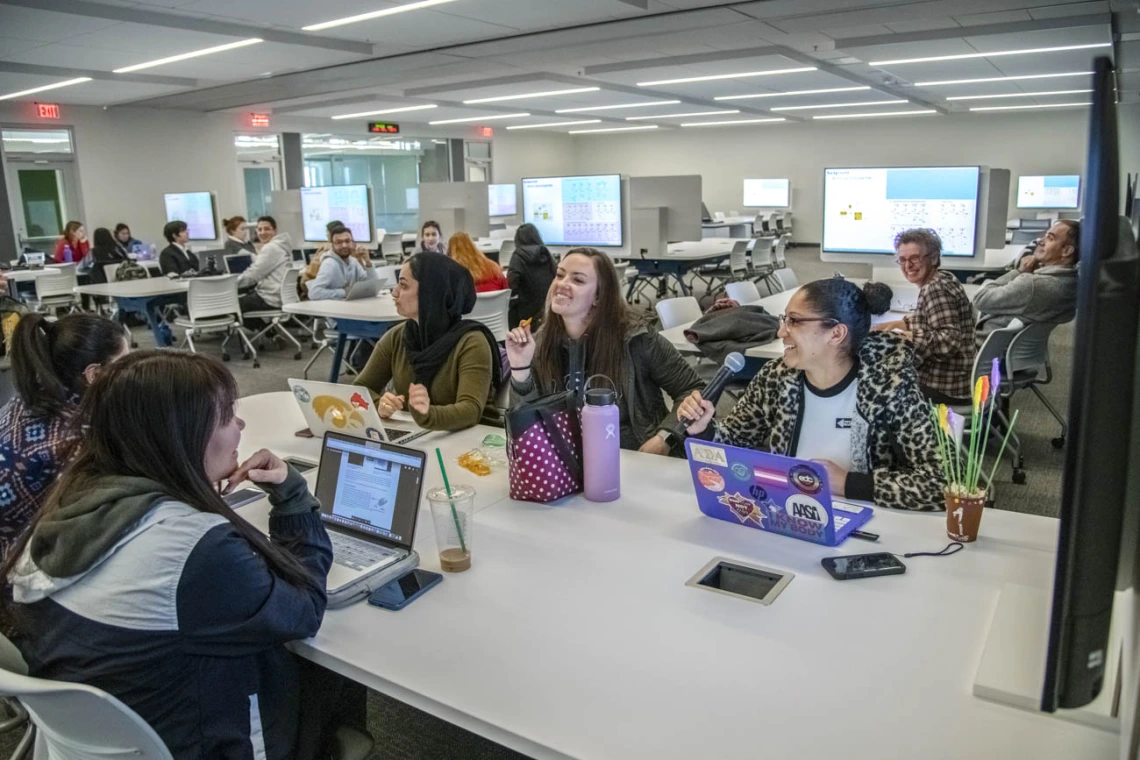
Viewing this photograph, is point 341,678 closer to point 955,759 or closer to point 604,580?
point 604,580

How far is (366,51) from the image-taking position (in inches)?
331

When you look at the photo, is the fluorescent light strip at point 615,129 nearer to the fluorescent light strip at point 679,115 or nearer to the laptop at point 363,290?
the fluorescent light strip at point 679,115

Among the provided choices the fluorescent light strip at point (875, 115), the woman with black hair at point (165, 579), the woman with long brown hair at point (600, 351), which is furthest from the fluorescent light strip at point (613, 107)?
the woman with black hair at point (165, 579)

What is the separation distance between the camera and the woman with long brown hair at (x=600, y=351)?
96.8 inches

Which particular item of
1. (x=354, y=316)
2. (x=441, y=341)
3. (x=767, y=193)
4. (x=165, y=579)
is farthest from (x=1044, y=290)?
(x=767, y=193)

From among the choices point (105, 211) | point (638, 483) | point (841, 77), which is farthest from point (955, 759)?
point (105, 211)

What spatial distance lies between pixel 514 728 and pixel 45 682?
57cm

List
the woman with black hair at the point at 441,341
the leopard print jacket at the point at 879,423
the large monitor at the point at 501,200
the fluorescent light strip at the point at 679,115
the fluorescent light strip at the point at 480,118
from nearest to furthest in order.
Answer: the leopard print jacket at the point at 879,423, the woman with black hair at the point at 441,341, the large monitor at the point at 501,200, the fluorescent light strip at the point at 480,118, the fluorescent light strip at the point at 679,115

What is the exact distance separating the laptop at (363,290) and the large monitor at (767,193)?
1355 cm

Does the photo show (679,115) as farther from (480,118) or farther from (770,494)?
(770,494)

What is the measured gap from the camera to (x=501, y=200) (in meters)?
13.3

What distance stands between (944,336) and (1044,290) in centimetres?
68

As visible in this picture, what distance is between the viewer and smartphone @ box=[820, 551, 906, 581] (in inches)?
57.2

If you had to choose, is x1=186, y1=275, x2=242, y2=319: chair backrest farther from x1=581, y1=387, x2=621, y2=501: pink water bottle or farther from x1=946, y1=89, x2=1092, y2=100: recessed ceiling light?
x1=946, y1=89, x2=1092, y2=100: recessed ceiling light
